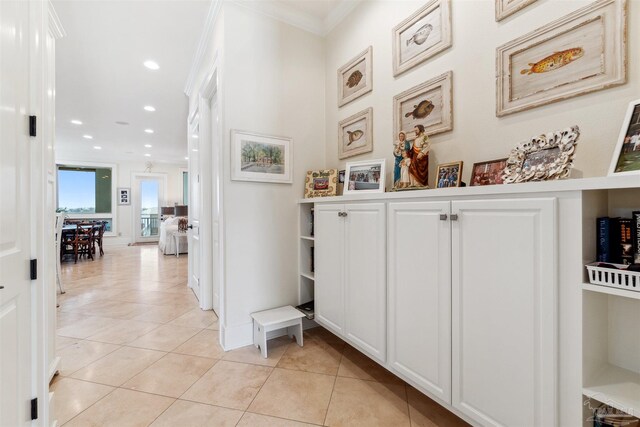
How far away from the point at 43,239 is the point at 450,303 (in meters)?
1.90

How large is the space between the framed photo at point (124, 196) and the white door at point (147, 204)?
0.55 ft

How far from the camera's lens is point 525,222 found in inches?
40.7

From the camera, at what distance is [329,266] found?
212 centimetres

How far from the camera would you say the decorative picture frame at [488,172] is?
1.42 metres

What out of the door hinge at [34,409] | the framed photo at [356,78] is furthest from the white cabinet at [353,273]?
the door hinge at [34,409]

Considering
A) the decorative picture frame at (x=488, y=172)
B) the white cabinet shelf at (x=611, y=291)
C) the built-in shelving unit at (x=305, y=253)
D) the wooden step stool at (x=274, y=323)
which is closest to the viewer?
the white cabinet shelf at (x=611, y=291)

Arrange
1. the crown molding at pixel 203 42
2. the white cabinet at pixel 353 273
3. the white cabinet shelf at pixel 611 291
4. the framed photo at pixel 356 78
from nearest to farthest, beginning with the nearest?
the white cabinet shelf at pixel 611 291 → the white cabinet at pixel 353 273 → the framed photo at pixel 356 78 → the crown molding at pixel 203 42

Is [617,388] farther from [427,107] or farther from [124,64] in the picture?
[124,64]

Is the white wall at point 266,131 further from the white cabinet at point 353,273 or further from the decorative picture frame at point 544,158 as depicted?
the decorative picture frame at point 544,158

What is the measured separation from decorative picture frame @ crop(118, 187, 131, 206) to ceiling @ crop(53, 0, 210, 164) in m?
2.74

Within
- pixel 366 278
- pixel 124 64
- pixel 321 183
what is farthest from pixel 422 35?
pixel 124 64

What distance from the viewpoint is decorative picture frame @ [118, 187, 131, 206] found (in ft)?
29.3

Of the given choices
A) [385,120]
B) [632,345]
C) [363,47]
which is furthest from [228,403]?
[363,47]

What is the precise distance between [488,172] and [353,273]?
1.02 metres
